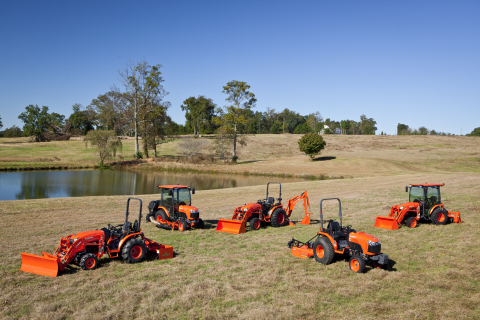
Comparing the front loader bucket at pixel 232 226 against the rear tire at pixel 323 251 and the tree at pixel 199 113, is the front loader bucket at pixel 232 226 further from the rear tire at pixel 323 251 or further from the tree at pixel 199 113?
the tree at pixel 199 113

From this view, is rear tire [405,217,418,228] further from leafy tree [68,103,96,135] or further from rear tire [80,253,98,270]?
leafy tree [68,103,96,135]

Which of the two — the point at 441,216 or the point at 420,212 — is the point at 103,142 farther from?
the point at 441,216

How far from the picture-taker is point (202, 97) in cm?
11275

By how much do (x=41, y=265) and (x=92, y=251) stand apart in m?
1.22

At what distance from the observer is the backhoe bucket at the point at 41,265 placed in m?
8.40

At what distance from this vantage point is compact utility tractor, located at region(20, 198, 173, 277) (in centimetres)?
857

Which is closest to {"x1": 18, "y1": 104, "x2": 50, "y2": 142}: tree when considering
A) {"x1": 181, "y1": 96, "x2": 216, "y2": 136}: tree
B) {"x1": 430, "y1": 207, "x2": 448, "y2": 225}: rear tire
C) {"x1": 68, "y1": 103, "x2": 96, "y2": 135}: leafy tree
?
{"x1": 68, "y1": 103, "x2": 96, "y2": 135}: leafy tree

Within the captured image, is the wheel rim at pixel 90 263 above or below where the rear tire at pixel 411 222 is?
below

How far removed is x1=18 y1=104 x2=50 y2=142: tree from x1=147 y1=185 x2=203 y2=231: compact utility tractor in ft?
306

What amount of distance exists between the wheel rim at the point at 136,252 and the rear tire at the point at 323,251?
16.7ft

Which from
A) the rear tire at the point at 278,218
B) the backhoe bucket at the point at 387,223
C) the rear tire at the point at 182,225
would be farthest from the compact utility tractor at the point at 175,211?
the backhoe bucket at the point at 387,223

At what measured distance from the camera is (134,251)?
9.73 m

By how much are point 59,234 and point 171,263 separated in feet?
19.5

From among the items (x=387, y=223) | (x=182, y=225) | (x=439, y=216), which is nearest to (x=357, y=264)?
(x=387, y=223)
